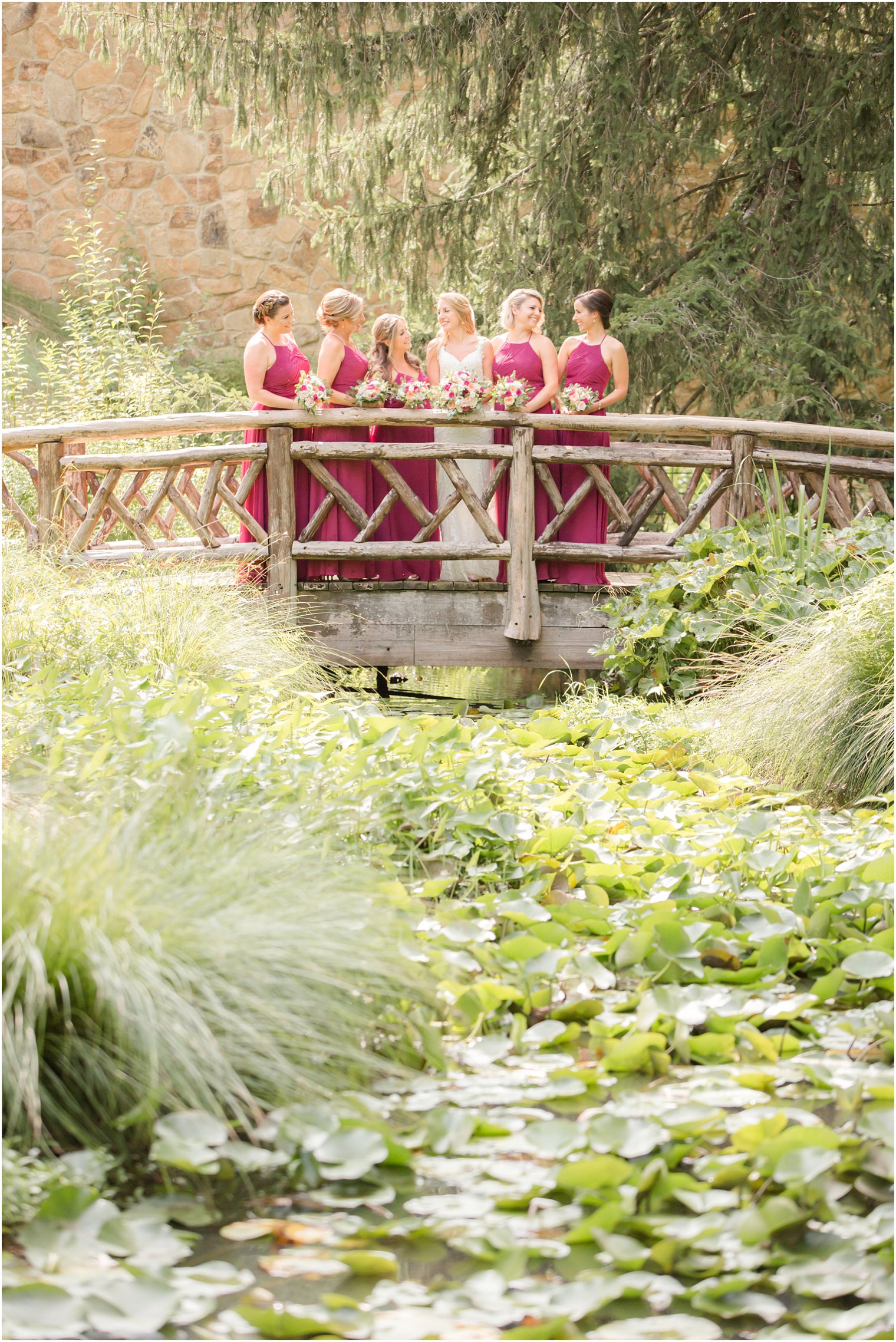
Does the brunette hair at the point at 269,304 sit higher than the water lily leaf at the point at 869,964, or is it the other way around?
the brunette hair at the point at 269,304

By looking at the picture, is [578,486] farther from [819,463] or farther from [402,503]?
[819,463]

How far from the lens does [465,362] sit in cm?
750

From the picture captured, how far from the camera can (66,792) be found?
3.16 m

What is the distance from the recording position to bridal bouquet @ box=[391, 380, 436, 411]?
7.09 meters

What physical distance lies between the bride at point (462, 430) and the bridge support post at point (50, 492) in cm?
213

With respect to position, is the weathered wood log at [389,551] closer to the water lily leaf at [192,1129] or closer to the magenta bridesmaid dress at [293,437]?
the magenta bridesmaid dress at [293,437]

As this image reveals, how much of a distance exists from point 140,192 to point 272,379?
305 inches

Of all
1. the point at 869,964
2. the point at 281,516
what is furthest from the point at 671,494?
the point at 869,964

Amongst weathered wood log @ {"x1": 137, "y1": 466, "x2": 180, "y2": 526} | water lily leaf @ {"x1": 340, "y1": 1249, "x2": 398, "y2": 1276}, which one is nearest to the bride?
weathered wood log @ {"x1": 137, "y1": 466, "x2": 180, "y2": 526}

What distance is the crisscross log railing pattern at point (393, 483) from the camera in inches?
276

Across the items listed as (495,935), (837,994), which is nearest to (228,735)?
(495,935)

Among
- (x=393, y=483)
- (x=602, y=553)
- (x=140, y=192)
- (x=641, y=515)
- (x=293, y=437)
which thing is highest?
(x=140, y=192)

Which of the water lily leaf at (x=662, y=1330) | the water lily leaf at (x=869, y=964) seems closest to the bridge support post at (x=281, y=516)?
the water lily leaf at (x=869, y=964)

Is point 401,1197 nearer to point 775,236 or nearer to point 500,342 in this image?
point 500,342
